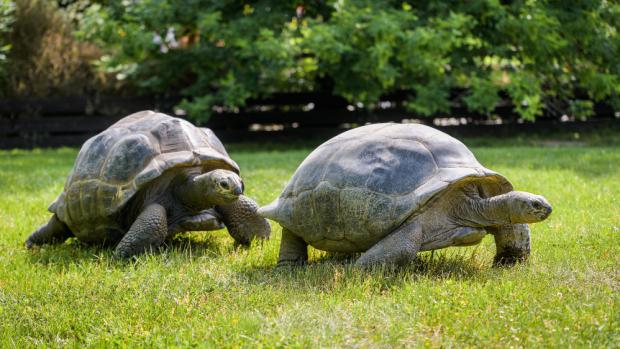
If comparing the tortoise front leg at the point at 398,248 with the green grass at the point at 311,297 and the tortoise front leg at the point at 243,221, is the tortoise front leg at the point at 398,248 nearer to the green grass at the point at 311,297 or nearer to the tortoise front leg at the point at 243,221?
the green grass at the point at 311,297

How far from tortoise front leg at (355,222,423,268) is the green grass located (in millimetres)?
88

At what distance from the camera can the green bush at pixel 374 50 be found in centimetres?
1425

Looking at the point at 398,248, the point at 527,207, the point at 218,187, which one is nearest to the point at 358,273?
the point at 398,248

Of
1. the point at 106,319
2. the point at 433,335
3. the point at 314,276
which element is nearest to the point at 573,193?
the point at 314,276

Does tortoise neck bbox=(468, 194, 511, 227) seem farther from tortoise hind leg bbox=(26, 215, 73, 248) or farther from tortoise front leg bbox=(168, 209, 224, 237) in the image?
tortoise hind leg bbox=(26, 215, 73, 248)

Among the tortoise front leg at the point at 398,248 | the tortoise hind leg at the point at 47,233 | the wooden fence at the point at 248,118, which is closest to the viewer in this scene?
the tortoise front leg at the point at 398,248

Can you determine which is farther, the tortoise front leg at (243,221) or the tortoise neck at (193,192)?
the tortoise front leg at (243,221)

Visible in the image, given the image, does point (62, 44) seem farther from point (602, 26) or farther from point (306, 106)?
point (602, 26)

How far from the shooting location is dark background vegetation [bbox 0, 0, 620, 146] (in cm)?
1448

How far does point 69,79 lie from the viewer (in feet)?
57.2

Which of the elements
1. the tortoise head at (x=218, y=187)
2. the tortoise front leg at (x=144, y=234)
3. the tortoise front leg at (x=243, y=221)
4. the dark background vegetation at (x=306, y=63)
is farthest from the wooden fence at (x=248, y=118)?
the tortoise front leg at (x=144, y=234)

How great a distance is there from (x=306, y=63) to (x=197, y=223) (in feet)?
30.9

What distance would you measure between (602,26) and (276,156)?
8078mm

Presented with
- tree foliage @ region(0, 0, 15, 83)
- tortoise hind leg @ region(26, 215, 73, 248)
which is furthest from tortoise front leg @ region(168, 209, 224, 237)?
tree foliage @ region(0, 0, 15, 83)
